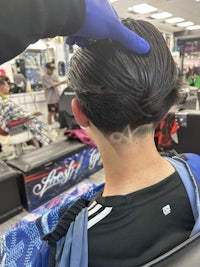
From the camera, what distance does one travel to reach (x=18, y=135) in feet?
8.86

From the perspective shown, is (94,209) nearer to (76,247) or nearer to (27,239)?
(76,247)

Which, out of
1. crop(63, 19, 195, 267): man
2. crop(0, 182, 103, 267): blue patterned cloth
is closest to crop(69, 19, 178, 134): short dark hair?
crop(63, 19, 195, 267): man

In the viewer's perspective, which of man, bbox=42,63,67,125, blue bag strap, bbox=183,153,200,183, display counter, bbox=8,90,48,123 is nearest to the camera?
blue bag strap, bbox=183,153,200,183

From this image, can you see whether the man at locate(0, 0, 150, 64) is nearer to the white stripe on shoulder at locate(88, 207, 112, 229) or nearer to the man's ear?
the man's ear

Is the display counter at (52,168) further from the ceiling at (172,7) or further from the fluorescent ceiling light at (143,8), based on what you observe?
the fluorescent ceiling light at (143,8)

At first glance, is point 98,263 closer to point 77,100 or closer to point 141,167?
point 141,167

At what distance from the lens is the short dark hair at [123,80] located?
0.43 m

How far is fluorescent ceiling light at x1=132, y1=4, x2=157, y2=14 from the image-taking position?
6.11 meters

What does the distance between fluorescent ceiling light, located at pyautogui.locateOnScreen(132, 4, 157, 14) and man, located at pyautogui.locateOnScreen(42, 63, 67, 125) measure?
3.22 m

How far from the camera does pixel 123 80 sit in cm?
44

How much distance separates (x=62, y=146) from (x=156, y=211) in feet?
5.97

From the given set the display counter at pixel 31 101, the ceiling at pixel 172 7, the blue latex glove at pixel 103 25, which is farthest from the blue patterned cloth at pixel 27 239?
the ceiling at pixel 172 7

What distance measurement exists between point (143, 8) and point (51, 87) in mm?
3765

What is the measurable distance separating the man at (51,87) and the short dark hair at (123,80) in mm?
4033
